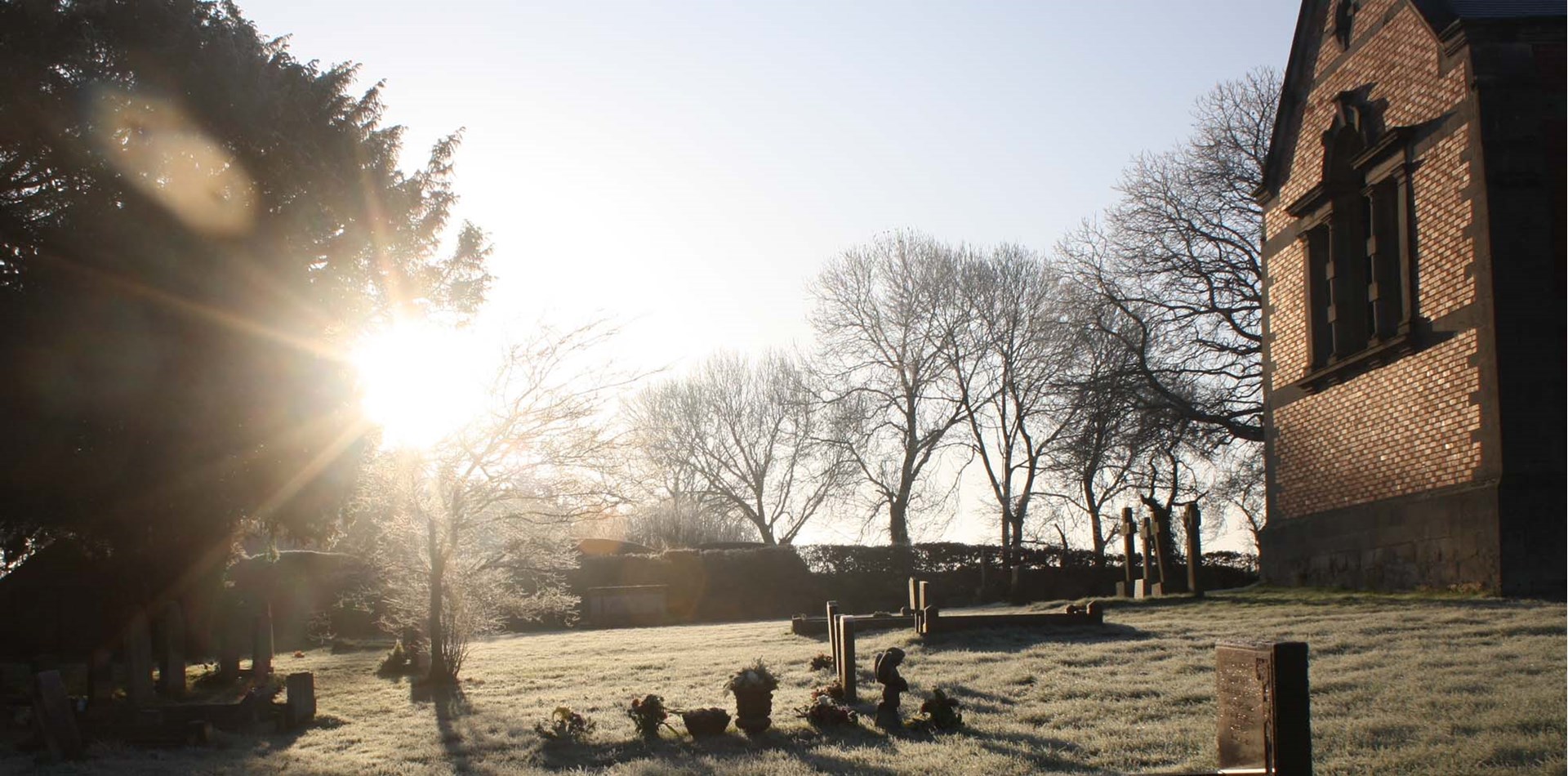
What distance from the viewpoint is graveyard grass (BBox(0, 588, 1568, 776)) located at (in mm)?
8234

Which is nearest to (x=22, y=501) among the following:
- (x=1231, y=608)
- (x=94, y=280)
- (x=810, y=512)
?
(x=94, y=280)

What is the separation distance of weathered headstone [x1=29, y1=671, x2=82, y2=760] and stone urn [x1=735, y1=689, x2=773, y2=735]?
6067 millimetres

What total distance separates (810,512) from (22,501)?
37930 millimetres

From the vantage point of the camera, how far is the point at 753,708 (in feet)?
34.4

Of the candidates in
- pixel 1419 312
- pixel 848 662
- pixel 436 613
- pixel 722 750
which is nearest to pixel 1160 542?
pixel 1419 312

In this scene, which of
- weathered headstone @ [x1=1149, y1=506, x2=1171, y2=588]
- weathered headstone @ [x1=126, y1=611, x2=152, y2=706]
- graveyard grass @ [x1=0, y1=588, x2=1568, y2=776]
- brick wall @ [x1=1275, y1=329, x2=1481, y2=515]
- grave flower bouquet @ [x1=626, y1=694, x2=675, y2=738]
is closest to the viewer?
graveyard grass @ [x1=0, y1=588, x2=1568, y2=776]

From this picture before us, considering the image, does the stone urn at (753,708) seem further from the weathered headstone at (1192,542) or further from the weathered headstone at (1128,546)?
the weathered headstone at (1128,546)

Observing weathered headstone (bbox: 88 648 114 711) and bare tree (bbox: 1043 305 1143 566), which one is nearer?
weathered headstone (bbox: 88 648 114 711)

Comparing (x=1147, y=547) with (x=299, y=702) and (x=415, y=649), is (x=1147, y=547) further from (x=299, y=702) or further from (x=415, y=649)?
(x=299, y=702)

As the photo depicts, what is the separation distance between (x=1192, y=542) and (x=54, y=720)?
60.7 ft

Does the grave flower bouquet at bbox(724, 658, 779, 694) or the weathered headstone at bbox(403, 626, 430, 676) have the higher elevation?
the grave flower bouquet at bbox(724, 658, 779, 694)

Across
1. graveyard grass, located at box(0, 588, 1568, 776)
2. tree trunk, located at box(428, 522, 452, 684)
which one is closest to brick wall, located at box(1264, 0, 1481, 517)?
graveyard grass, located at box(0, 588, 1568, 776)

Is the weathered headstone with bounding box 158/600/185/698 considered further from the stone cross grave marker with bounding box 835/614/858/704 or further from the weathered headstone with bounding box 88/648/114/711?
the stone cross grave marker with bounding box 835/614/858/704

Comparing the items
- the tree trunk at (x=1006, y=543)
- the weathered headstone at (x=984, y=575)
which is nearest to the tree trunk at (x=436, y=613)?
the weathered headstone at (x=984, y=575)
